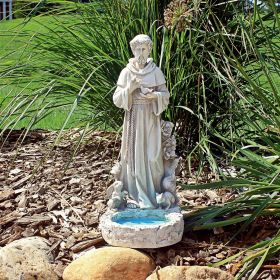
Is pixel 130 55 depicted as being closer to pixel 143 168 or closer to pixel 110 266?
pixel 143 168

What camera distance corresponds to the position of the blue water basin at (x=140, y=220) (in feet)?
10.7

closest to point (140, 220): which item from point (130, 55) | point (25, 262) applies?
point (25, 262)

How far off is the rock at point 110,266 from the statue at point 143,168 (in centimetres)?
8

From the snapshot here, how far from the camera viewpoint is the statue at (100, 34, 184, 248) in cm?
321

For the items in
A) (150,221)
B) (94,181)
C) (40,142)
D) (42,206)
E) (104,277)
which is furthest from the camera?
(40,142)

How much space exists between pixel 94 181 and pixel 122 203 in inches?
39.3

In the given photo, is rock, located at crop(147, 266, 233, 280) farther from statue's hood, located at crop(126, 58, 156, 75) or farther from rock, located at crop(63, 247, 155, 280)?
statue's hood, located at crop(126, 58, 156, 75)

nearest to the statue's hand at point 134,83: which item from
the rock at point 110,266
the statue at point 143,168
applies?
the statue at point 143,168

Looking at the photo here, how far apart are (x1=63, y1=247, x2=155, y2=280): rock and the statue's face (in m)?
0.98

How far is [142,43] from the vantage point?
3217 mm

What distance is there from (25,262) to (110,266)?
44 centimetres

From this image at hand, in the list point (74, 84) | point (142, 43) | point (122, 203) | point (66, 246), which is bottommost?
point (66, 246)

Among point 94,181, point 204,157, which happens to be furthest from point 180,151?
point 94,181

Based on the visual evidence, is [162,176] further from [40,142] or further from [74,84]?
[40,142]
